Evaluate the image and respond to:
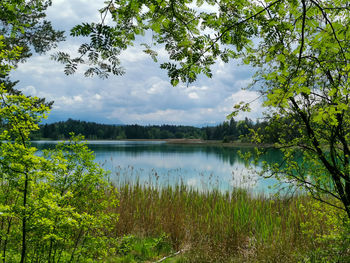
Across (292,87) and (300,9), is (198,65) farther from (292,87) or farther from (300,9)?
(300,9)

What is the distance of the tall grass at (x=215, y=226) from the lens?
13.7 ft

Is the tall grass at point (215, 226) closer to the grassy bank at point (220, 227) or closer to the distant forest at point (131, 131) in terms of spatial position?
the grassy bank at point (220, 227)

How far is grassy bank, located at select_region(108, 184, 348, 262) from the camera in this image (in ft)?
13.6

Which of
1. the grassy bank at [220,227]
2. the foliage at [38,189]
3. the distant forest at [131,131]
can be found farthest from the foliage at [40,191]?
the distant forest at [131,131]

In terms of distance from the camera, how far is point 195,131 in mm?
87375

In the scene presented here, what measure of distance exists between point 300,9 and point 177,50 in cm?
151

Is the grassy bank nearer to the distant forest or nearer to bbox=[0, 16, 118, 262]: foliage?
bbox=[0, 16, 118, 262]: foliage

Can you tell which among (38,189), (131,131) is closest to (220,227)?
(38,189)

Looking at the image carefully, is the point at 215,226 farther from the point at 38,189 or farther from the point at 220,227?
the point at 38,189

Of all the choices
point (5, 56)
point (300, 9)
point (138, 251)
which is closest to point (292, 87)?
point (300, 9)

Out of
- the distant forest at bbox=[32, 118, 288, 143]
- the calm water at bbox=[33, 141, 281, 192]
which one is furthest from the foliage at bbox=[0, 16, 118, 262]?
the distant forest at bbox=[32, 118, 288, 143]

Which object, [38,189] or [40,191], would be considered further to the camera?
[38,189]

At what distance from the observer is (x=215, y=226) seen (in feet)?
17.0

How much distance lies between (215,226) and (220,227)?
0.60ft
